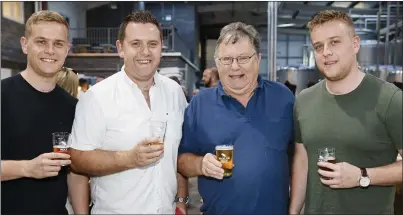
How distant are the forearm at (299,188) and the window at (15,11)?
993 cm

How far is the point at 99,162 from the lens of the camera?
73.3 inches

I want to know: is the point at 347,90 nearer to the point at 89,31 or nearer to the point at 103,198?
the point at 103,198

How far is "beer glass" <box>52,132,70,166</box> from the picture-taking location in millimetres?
1743

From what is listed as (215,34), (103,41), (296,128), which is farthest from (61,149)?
(103,41)

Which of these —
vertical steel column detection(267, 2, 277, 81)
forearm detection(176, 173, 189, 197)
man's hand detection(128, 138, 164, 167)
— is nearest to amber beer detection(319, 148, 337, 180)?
man's hand detection(128, 138, 164, 167)

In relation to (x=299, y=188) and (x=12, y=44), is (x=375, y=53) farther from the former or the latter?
(x=12, y=44)

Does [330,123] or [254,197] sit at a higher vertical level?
[330,123]

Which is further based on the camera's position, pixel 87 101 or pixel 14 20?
pixel 14 20

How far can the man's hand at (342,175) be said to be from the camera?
1.58 m

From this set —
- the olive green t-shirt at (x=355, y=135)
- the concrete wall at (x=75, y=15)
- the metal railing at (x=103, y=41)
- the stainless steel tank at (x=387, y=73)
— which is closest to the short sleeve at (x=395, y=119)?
the olive green t-shirt at (x=355, y=135)

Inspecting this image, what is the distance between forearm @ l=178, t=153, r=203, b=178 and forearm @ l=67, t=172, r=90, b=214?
1.67 feet

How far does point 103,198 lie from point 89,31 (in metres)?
15.4

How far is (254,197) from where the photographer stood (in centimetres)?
190

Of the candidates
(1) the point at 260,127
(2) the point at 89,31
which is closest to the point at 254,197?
(1) the point at 260,127
